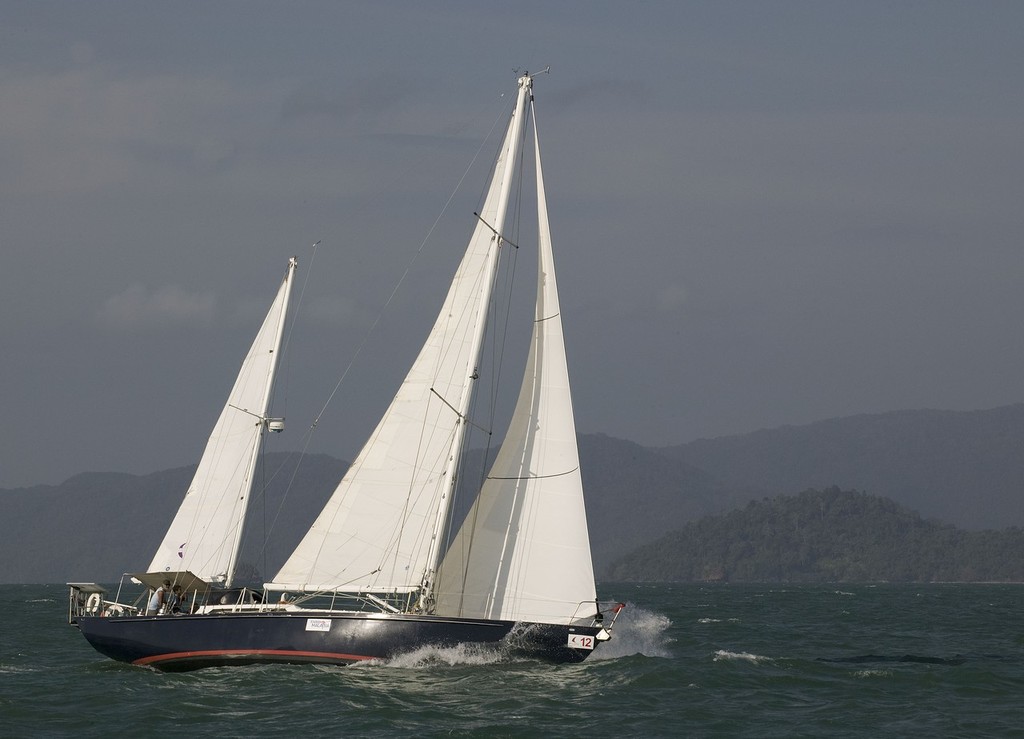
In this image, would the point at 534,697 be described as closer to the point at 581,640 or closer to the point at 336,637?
the point at 581,640

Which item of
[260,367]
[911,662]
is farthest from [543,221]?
[911,662]

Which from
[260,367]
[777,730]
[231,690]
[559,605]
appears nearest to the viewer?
[777,730]

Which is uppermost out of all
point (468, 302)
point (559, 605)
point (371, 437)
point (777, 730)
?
point (468, 302)

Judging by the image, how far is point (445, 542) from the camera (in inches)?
1197

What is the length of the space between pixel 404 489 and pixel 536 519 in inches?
113

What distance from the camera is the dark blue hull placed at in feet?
92.7

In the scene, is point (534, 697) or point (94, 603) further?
point (94, 603)

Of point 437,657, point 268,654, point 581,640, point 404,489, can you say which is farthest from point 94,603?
point 581,640

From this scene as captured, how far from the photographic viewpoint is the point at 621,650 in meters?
37.4

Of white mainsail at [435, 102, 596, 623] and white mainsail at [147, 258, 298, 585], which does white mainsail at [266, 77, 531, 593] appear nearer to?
white mainsail at [435, 102, 596, 623]

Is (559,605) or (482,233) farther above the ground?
(482,233)

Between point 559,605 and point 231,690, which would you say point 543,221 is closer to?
point 559,605

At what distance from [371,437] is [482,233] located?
5.04 meters

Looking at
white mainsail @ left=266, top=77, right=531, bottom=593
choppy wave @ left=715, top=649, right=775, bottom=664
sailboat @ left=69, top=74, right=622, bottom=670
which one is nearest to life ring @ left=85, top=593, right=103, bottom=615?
sailboat @ left=69, top=74, right=622, bottom=670
